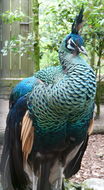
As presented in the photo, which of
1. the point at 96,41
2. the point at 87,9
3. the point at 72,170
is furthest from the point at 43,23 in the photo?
the point at 72,170

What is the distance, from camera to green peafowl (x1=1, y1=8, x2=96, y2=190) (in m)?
1.78

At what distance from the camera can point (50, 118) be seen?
182 centimetres

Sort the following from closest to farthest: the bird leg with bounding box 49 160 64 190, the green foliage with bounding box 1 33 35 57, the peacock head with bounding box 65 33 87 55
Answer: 1. the peacock head with bounding box 65 33 87 55
2. the bird leg with bounding box 49 160 64 190
3. the green foliage with bounding box 1 33 35 57

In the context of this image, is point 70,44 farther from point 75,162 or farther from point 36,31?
point 36,31

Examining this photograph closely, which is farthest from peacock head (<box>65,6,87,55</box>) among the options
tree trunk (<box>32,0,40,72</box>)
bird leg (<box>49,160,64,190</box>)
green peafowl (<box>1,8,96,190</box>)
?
tree trunk (<box>32,0,40,72</box>)

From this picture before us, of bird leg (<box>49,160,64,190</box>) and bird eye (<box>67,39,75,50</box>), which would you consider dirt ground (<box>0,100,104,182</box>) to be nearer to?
bird leg (<box>49,160,64,190</box>)

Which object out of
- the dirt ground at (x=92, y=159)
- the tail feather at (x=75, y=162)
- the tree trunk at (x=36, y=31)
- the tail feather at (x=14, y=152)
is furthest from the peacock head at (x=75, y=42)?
the tree trunk at (x=36, y=31)

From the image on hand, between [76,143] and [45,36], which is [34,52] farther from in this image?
[76,143]

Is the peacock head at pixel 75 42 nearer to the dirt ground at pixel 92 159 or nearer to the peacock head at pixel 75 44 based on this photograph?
the peacock head at pixel 75 44

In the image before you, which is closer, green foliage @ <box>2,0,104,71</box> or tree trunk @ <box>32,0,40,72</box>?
green foliage @ <box>2,0,104,71</box>

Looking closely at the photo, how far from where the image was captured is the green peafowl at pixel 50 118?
178 cm

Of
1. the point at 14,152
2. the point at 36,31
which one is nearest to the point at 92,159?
the point at 14,152

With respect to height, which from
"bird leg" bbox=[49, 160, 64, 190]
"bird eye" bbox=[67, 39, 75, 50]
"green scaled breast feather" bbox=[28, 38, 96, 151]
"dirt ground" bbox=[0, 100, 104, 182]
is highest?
"bird eye" bbox=[67, 39, 75, 50]

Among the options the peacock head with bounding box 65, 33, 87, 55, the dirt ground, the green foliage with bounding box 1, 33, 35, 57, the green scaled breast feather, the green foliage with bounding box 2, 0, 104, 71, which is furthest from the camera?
the green foliage with bounding box 1, 33, 35, 57
